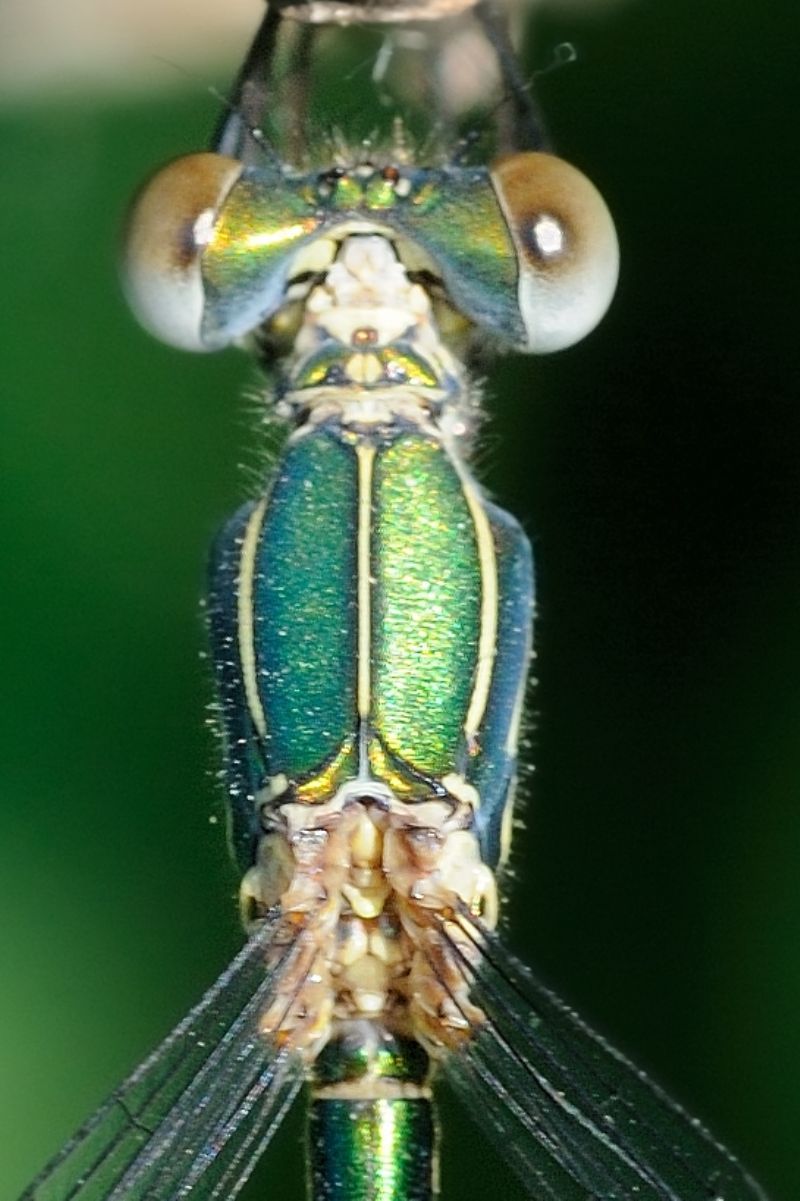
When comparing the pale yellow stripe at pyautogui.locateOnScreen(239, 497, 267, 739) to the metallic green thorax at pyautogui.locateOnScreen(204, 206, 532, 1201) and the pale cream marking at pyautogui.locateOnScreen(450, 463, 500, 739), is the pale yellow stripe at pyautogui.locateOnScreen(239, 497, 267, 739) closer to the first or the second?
the metallic green thorax at pyautogui.locateOnScreen(204, 206, 532, 1201)

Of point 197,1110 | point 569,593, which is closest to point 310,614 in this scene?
point 197,1110

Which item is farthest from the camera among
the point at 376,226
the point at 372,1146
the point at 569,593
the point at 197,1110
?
the point at 569,593

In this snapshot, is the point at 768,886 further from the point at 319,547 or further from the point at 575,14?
the point at 575,14

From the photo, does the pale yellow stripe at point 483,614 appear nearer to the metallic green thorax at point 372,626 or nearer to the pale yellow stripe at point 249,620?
the metallic green thorax at point 372,626

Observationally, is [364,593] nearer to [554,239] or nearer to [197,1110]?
[554,239]

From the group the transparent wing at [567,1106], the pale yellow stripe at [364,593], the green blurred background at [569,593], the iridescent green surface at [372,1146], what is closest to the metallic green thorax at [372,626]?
the pale yellow stripe at [364,593]

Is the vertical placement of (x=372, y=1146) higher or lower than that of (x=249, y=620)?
lower

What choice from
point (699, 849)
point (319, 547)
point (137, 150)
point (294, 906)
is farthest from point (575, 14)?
point (294, 906)
